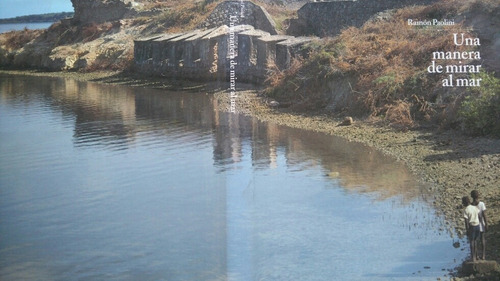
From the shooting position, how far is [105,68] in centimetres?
4194

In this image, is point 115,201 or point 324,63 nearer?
point 115,201

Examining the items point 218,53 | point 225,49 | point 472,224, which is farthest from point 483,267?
point 218,53

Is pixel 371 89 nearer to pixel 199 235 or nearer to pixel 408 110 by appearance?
pixel 408 110

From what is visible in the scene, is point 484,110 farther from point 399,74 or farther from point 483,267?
point 483,267

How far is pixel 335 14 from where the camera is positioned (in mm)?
32625

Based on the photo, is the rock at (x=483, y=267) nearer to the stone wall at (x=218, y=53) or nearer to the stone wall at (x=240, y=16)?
the stone wall at (x=218, y=53)

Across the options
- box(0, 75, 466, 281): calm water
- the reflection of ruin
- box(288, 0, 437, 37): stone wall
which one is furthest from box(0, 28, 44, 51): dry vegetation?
box(0, 75, 466, 281): calm water

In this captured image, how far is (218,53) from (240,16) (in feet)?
15.3

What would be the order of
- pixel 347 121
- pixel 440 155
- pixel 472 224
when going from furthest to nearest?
pixel 347 121 → pixel 440 155 → pixel 472 224

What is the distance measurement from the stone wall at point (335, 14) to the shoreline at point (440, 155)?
7230mm

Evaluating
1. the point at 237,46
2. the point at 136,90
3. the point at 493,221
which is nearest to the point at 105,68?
the point at 136,90

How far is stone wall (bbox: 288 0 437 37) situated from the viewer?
30594 mm

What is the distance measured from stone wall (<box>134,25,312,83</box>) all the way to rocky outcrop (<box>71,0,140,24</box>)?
12.3 metres

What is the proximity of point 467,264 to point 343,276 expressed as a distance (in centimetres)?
166
